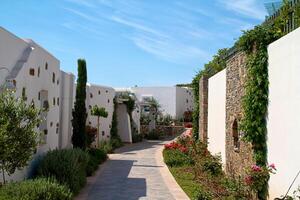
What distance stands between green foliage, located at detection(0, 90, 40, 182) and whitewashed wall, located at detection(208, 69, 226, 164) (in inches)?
345

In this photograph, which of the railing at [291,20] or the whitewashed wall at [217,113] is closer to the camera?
the railing at [291,20]

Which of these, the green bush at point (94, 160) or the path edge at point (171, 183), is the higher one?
the green bush at point (94, 160)

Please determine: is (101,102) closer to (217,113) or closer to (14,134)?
(217,113)

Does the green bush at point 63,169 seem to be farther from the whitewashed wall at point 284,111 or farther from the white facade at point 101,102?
the white facade at point 101,102

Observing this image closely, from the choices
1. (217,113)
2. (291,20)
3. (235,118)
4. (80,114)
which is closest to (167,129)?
(80,114)

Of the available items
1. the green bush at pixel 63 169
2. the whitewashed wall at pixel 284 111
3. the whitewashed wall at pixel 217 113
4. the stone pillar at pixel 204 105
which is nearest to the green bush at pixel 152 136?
the stone pillar at pixel 204 105

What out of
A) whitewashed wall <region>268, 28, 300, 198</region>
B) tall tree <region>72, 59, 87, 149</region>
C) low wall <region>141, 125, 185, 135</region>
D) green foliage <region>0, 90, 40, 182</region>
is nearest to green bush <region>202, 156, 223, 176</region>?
whitewashed wall <region>268, 28, 300, 198</region>

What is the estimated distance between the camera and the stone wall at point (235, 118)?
11094 millimetres

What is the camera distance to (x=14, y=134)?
22.9 feet

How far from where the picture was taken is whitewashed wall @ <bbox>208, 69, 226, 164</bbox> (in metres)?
15.0

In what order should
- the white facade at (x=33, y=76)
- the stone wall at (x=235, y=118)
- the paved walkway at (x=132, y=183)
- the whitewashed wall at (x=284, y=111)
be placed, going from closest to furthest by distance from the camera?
the whitewashed wall at (x=284, y=111) → the white facade at (x=33, y=76) → the stone wall at (x=235, y=118) → the paved walkway at (x=132, y=183)

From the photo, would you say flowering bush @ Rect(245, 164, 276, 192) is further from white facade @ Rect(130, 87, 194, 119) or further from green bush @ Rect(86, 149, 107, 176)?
white facade @ Rect(130, 87, 194, 119)

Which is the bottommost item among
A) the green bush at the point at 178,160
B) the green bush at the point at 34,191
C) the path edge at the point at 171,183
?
the path edge at the point at 171,183

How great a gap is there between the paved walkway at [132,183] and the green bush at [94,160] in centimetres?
27
